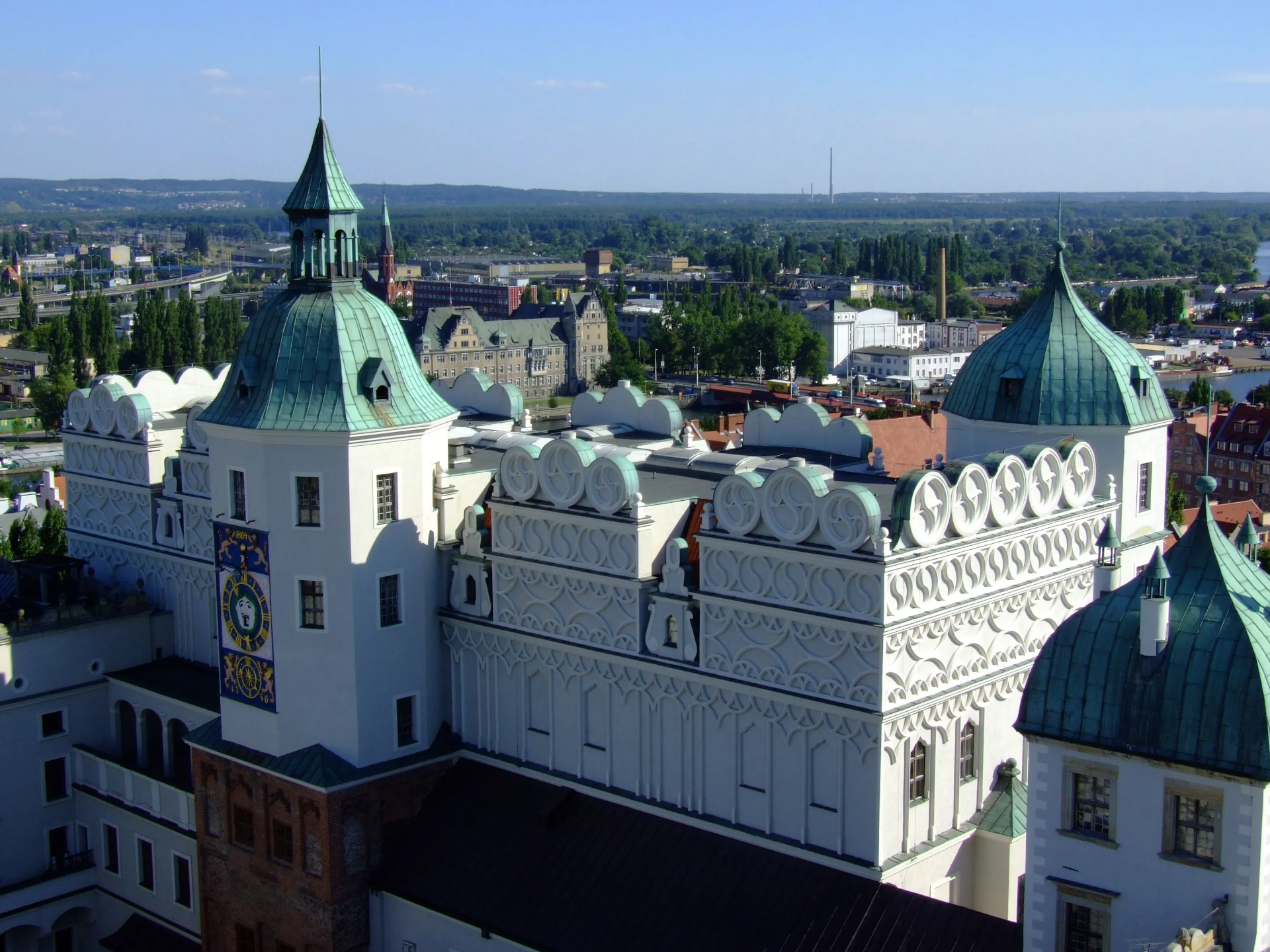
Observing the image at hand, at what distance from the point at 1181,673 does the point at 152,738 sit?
29259 millimetres

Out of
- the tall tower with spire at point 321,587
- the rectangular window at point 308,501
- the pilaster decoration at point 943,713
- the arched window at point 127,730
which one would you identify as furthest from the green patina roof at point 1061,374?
the arched window at point 127,730

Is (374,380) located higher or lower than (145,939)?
higher

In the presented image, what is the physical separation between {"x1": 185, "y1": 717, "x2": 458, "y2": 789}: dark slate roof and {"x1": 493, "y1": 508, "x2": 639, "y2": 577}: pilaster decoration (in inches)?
201

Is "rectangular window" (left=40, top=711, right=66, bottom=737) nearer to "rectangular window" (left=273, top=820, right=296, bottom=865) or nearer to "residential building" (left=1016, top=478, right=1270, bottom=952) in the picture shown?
"rectangular window" (left=273, top=820, right=296, bottom=865)

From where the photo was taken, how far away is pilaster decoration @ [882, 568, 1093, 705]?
28812 millimetres

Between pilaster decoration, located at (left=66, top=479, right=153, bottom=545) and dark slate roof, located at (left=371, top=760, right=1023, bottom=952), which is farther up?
pilaster decoration, located at (left=66, top=479, right=153, bottom=545)

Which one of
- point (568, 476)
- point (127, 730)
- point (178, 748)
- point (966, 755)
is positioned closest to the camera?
point (966, 755)

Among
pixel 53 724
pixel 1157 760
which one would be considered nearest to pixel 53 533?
pixel 53 724

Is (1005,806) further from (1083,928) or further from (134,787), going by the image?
(134,787)

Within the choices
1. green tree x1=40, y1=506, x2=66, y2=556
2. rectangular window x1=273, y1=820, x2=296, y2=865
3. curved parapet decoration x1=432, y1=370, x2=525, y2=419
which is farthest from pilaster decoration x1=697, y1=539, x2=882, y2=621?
green tree x1=40, y1=506, x2=66, y2=556

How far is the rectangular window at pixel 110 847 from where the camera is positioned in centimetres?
4269

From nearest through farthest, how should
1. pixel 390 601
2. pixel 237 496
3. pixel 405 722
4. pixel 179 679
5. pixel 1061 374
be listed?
1. pixel 390 601
2. pixel 237 496
3. pixel 405 722
4. pixel 1061 374
5. pixel 179 679

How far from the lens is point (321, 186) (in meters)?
36.0

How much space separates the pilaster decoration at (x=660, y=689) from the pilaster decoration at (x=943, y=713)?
1.38 feet
